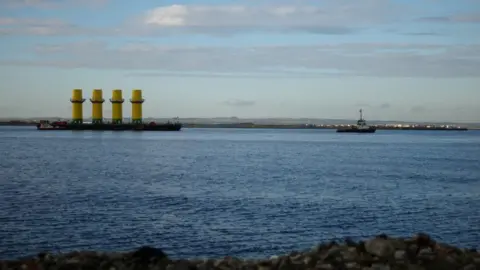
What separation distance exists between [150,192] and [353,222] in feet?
37.7

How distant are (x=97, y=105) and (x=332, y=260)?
127040 millimetres

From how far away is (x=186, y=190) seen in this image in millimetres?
30875

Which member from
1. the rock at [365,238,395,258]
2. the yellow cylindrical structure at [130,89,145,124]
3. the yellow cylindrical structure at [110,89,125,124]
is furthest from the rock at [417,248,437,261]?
the yellow cylindrical structure at [110,89,125,124]

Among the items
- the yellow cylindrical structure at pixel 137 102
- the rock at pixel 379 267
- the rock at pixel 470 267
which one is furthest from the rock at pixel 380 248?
the yellow cylindrical structure at pixel 137 102

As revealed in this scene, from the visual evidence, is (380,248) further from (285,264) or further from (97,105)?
(97,105)

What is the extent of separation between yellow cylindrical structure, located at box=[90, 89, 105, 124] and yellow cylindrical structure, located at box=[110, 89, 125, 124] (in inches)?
89.6

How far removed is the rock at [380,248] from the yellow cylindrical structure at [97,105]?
121579 mm

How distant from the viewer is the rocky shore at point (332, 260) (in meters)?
8.73

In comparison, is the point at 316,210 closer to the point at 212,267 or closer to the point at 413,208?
the point at 413,208

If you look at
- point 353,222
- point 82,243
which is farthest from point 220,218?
point 82,243

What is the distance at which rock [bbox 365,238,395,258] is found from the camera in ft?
28.9

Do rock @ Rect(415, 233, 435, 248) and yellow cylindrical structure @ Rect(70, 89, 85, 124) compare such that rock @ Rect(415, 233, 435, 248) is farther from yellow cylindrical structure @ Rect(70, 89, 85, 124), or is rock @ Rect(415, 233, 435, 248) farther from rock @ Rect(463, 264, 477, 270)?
yellow cylindrical structure @ Rect(70, 89, 85, 124)

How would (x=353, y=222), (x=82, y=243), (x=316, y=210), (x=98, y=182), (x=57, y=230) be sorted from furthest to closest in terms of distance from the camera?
(x=98, y=182), (x=316, y=210), (x=353, y=222), (x=57, y=230), (x=82, y=243)

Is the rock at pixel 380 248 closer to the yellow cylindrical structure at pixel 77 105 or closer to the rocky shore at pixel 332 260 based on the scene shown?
the rocky shore at pixel 332 260
